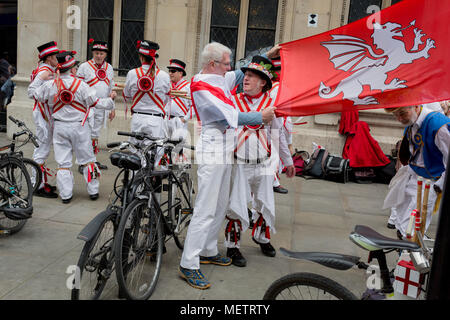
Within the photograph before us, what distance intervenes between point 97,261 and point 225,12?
310 inches

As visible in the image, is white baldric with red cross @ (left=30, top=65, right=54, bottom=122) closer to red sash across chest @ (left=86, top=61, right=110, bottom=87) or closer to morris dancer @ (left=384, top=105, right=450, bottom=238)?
red sash across chest @ (left=86, top=61, right=110, bottom=87)

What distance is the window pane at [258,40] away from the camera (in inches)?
391

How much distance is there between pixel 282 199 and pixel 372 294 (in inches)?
172

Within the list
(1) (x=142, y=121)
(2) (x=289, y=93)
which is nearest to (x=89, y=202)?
(1) (x=142, y=121)

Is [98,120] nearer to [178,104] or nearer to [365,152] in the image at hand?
[178,104]

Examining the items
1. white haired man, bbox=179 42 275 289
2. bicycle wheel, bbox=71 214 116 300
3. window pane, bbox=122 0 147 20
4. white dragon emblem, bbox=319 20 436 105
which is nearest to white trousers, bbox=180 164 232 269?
white haired man, bbox=179 42 275 289

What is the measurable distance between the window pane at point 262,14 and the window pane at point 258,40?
13 cm

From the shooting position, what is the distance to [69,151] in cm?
613

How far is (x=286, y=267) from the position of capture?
4426mm

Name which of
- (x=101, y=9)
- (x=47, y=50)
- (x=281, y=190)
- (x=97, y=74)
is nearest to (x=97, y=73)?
(x=97, y=74)

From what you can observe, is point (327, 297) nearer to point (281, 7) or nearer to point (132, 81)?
point (132, 81)

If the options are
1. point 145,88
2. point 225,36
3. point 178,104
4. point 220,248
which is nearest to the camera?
point 220,248

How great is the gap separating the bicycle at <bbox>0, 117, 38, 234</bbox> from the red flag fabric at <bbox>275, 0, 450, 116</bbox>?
2767mm

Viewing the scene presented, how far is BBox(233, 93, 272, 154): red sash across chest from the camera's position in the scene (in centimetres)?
427
